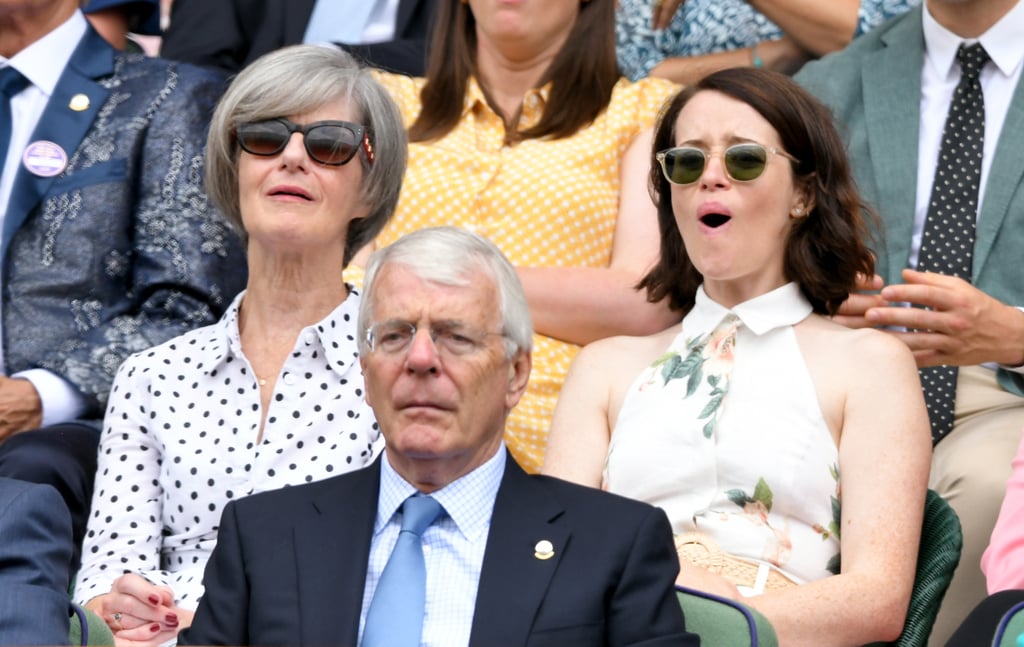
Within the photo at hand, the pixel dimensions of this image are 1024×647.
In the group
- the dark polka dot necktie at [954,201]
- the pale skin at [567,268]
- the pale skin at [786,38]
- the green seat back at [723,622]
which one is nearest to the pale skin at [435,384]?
the green seat back at [723,622]

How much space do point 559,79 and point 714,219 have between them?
1083 millimetres

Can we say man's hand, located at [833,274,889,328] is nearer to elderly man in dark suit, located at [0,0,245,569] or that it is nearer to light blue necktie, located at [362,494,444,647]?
light blue necktie, located at [362,494,444,647]

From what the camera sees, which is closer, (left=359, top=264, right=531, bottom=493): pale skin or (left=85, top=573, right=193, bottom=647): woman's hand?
(left=359, top=264, right=531, bottom=493): pale skin

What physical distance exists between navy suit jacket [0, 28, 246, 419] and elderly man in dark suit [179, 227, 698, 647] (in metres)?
1.47

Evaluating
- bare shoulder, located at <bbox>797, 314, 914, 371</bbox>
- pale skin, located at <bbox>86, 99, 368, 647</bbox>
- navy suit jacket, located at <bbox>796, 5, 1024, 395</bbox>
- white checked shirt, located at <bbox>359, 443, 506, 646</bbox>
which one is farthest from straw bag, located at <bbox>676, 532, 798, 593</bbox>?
navy suit jacket, located at <bbox>796, 5, 1024, 395</bbox>

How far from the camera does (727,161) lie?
3.72 meters

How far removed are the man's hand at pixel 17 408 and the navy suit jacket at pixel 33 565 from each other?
4.57ft

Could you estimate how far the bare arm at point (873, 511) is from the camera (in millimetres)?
3205

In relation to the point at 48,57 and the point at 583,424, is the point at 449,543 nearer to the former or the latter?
the point at 583,424

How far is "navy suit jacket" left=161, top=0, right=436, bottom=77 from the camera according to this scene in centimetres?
539

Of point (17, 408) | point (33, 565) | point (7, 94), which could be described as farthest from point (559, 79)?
point (33, 565)

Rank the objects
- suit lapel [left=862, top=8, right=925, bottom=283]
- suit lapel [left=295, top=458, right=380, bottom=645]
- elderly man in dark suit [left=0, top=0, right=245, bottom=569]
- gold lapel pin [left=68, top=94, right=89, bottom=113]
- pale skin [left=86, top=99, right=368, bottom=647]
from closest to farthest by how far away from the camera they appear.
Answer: suit lapel [left=295, top=458, right=380, bottom=645]
pale skin [left=86, top=99, right=368, bottom=647]
elderly man in dark suit [left=0, top=0, right=245, bottom=569]
suit lapel [left=862, top=8, right=925, bottom=283]
gold lapel pin [left=68, top=94, right=89, bottom=113]

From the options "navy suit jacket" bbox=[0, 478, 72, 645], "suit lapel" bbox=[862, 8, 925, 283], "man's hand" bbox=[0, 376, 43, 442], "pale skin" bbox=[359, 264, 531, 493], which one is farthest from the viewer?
"suit lapel" bbox=[862, 8, 925, 283]

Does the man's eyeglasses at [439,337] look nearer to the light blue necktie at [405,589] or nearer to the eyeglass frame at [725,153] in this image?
the light blue necktie at [405,589]
